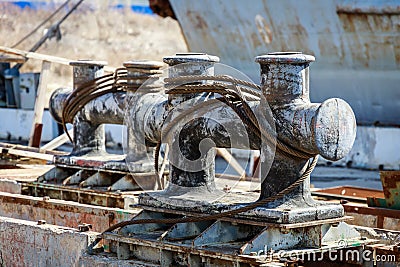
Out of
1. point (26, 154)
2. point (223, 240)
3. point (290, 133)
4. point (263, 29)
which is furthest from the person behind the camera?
point (263, 29)

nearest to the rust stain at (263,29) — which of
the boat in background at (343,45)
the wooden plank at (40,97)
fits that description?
the boat in background at (343,45)

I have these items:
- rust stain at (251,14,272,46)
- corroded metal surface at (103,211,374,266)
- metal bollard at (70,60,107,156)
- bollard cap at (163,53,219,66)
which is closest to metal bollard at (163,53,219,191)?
bollard cap at (163,53,219,66)

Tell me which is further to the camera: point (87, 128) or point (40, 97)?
point (40, 97)

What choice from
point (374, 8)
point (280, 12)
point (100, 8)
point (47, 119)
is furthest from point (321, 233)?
point (100, 8)

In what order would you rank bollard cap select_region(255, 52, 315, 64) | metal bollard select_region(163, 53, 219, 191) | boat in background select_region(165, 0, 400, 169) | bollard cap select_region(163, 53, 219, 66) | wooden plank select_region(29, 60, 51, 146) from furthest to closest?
boat in background select_region(165, 0, 400, 169) < wooden plank select_region(29, 60, 51, 146) < bollard cap select_region(163, 53, 219, 66) < metal bollard select_region(163, 53, 219, 191) < bollard cap select_region(255, 52, 315, 64)

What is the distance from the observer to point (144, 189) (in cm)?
1000

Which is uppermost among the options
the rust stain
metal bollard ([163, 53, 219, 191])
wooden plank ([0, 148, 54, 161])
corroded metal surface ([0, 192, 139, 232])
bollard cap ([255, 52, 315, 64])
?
the rust stain

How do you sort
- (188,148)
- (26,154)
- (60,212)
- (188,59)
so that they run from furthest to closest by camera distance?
(26,154), (60,212), (188,59), (188,148)

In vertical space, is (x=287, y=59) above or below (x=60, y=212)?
above

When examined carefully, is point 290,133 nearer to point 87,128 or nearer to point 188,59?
point 188,59

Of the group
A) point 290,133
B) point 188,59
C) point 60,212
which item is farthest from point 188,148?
point 60,212

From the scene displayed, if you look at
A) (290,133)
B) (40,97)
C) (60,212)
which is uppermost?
(40,97)

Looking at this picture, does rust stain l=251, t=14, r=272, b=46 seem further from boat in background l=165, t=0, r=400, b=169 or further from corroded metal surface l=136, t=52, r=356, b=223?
corroded metal surface l=136, t=52, r=356, b=223

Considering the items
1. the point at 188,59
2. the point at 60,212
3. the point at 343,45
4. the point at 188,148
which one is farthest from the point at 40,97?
the point at 188,148
